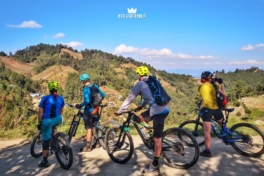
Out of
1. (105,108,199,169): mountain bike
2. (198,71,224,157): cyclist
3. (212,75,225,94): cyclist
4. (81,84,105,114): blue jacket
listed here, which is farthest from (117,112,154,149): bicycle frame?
(212,75,225,94): cyclist

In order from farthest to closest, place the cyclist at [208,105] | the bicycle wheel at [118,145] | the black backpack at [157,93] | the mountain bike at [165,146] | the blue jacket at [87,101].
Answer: the blue jacket at [87,101]
the cyclist at [208,105]
the bicycle wheel at [118,145]
the mountain bike at [165,146]
the black backpack at [157,93]

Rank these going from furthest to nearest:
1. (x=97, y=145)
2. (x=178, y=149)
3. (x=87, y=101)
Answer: (x=97, y=145)
(x=87, y=101)
(x=178, y=149)

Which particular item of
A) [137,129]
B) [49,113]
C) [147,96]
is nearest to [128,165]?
[137,129]

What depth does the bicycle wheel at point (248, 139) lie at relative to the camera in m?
5.55

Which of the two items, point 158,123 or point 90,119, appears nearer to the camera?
point 158,123

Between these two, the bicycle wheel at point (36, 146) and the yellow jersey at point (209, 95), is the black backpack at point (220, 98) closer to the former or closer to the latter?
the yellow jersey at point (209, 95)

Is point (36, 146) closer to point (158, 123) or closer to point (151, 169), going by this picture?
point (151, 169)

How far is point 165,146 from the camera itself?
5117mm

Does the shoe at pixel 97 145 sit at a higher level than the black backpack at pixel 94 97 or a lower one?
lower

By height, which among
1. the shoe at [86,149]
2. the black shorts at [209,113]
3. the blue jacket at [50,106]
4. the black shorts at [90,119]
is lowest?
the shoe at [86,149]

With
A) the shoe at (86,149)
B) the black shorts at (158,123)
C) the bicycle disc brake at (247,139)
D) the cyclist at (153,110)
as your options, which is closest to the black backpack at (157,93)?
the cyclist at (153,110)

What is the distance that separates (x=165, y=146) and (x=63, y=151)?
2.35 m

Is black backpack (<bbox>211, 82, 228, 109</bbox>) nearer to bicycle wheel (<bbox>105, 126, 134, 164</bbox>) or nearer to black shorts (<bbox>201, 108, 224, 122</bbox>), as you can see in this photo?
black shorts (<bbox>201, 108, 224, 122</bbox>)

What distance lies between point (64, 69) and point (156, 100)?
574ft
